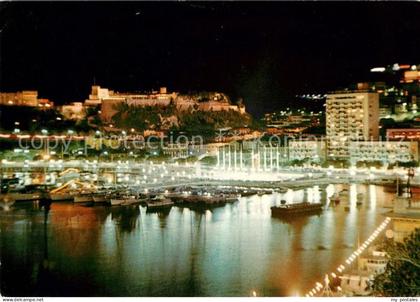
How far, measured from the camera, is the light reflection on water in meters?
3.68

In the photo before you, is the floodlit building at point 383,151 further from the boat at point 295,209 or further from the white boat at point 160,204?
the white boat at point 160,204

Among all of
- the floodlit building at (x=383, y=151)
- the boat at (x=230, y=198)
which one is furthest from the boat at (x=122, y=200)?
the floodlit building at (x=383, y=151)

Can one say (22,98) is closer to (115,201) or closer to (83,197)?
(83,197)

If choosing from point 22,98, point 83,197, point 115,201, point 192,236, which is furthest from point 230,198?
point 22,98

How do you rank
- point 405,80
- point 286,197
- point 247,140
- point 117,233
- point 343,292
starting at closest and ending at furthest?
point 343,292
point 117,233
point 286,197
point 247,140
point 405,80

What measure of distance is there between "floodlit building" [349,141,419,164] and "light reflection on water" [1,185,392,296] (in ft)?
13.4

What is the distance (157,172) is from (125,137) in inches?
104

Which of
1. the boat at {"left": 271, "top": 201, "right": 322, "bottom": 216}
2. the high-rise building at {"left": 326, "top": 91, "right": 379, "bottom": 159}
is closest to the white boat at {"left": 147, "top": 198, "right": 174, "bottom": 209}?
A: the boat at {"left": 271, "top": 201, "right": 322, "bottom": 216}

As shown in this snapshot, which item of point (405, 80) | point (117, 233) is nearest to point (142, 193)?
point (117, 233)

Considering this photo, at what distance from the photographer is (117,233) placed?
5324 mm

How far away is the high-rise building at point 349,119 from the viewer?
12062 mm

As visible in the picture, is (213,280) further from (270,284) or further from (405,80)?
(405,80)

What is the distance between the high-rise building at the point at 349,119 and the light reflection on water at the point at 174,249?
5415 millimetres

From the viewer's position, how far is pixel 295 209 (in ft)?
21.0
